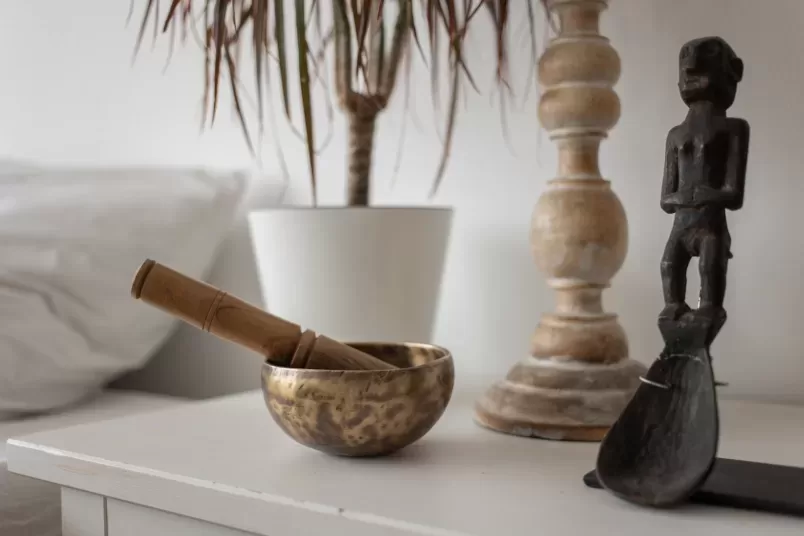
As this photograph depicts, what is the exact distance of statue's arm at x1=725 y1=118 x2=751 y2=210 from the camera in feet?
1.47

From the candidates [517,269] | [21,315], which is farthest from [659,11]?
[21,315]

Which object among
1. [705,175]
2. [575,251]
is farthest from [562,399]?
[705,175]

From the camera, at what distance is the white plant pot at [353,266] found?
0.77 meters

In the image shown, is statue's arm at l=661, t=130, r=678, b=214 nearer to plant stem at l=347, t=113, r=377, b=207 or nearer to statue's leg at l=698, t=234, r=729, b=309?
statue's leg at l=698, t=234, r=729, b=309

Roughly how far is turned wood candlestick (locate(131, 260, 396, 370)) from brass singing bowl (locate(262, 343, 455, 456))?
26 millimetres

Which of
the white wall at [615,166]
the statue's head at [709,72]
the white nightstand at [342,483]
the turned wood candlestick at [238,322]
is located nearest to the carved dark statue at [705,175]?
the statue's head at [709,72]

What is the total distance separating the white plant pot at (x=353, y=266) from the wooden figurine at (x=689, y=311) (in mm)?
353

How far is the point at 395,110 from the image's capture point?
Result: 1002mm

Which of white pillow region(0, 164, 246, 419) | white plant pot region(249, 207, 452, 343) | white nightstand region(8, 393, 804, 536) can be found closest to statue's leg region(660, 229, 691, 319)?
white nightstand region(8, 393, 804, 536)

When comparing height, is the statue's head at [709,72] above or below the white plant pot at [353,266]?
above

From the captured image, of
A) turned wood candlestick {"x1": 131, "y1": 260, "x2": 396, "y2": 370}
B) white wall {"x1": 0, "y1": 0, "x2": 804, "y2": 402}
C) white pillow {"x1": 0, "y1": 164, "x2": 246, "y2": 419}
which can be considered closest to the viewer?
turned wood candlestick {"x1": 131, "y1": 260, "x2": 396, "y2": 370}

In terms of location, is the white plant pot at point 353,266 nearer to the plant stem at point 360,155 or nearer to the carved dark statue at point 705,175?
the plant stem at point 360,155

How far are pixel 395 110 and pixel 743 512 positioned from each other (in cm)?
69

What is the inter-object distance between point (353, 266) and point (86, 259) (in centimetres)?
38
